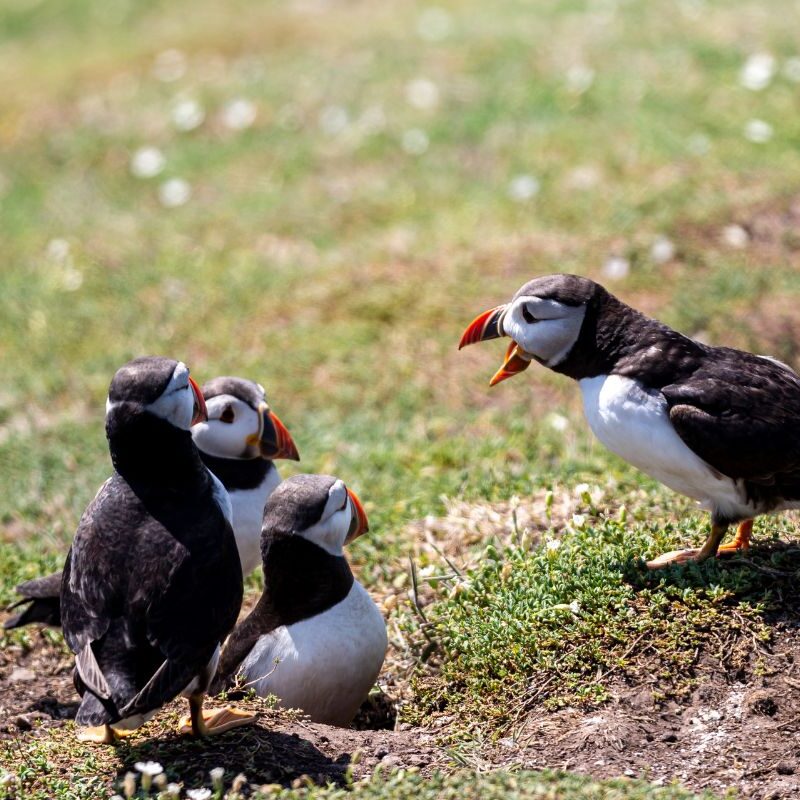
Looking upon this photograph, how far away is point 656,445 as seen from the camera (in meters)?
4.45

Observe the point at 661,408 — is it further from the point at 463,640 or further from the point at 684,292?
the point at 684,292

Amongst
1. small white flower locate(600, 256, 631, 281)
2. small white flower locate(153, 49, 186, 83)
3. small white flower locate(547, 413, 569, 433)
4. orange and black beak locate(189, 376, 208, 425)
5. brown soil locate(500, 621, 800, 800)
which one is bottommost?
small white flower locate(547, 413, 569, 433)

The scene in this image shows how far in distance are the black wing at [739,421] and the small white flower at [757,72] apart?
248 inches

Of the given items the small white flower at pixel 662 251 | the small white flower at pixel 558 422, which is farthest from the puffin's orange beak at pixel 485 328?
the small white flower at pixel 662 251

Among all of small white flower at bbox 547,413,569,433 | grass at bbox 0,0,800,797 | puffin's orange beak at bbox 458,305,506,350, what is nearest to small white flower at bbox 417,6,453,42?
grass at bbox 0,0,800,797

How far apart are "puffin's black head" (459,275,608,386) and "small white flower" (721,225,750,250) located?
3.71 metres

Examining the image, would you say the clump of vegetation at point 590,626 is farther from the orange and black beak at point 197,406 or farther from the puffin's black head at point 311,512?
the orange and black beak at point 197,406

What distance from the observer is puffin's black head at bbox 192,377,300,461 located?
17.5ft

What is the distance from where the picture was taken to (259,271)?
29.6 feet

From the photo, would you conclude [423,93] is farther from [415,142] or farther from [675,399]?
[675,399]

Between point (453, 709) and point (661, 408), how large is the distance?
4.57ft

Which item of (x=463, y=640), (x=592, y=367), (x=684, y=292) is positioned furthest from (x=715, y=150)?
(x=463, y=640)

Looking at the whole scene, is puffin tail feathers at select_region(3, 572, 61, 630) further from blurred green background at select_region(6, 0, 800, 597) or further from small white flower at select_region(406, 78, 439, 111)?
small white flower at select_region(406, 78, 439, 111)

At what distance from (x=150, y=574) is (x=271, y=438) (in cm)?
148
